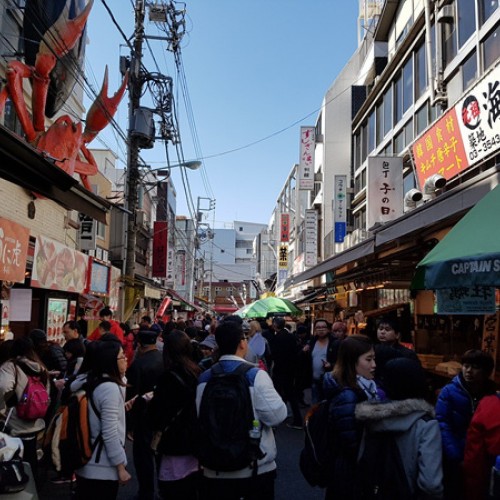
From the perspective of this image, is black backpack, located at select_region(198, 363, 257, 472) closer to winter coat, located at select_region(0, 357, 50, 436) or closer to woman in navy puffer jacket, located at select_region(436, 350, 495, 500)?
woman in navy puffer jacket, located at select_region(436, 350, 495, 500)

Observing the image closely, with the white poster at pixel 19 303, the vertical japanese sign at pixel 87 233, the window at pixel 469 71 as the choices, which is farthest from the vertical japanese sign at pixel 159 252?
the window at pixel 469 71

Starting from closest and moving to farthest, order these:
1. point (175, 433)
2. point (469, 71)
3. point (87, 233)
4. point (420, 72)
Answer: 1. point (175, 433)
2. point (469, 71)
3. point (87, 233)
4. point (420, 72)

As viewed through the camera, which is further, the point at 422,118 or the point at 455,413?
the point at 422,118

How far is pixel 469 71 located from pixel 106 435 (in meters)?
→ 12.5

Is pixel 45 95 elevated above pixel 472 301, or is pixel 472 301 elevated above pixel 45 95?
pixel 45 95

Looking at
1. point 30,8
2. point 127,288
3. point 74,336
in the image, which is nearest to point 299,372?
point 74,336

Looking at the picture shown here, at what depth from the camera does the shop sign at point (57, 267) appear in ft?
36.1

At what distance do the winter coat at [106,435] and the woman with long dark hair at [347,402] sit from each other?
5.08 feet

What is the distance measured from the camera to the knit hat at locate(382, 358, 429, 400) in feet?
9.98

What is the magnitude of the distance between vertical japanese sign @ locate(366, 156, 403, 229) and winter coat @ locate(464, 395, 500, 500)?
13.0m

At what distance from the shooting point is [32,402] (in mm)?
4789

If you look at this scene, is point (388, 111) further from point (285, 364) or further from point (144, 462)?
point (144, 462)

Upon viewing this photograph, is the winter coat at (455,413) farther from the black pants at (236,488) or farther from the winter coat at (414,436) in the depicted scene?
the black pants at (236,488)

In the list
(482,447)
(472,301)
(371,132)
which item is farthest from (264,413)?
(371,132)
